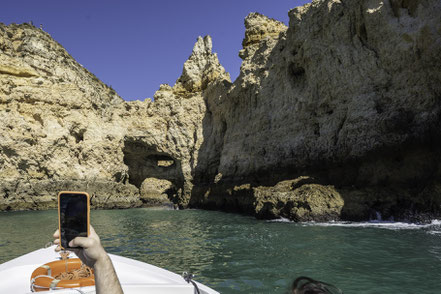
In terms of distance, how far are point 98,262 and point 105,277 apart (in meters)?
0.09

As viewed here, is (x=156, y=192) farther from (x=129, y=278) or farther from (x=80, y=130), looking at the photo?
(x=129, y=278)

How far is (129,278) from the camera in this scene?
417cm

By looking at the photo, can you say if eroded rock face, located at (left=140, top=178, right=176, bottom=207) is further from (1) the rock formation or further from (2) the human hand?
(2) the human hand

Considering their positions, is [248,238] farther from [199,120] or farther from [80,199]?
[199,120]

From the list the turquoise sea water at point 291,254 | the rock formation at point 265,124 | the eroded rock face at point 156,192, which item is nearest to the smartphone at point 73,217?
the turquoise sea water at point 291,254

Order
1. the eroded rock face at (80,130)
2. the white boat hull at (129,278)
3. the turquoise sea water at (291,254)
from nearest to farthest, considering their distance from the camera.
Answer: the white boat hull at (129,278) → the turquoise sea water at (291,254) → the eroded rock face at (80,130)

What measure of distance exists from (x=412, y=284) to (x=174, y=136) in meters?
28.8

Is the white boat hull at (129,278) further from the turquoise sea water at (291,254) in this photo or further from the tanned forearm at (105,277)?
the tanned forearm at (105,277)

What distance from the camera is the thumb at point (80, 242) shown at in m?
1.43

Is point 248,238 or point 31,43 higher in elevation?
point 31,43

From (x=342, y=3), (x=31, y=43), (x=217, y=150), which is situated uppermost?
(x=31, y=43)

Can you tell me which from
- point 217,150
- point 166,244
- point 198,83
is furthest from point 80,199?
point 198,83

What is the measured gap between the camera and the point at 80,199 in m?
1.61

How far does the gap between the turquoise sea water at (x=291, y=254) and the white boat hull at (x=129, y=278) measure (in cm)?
139
